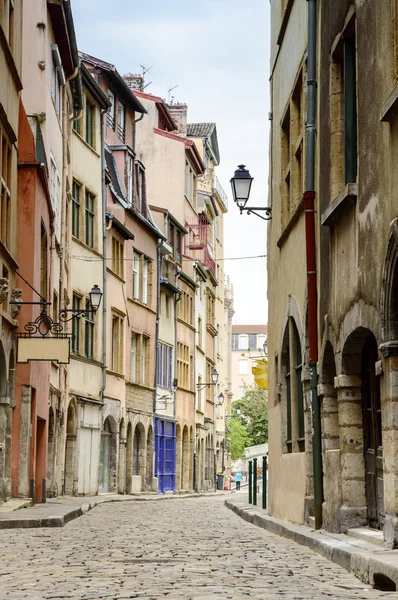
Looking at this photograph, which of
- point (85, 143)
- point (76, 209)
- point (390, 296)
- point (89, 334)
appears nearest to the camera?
point (390, 296)

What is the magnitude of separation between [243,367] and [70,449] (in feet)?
377

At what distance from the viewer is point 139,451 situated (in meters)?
42.1

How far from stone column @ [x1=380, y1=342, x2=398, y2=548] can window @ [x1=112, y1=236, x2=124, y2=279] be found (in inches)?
1099

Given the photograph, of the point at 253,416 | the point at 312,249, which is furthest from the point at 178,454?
the point at 253,416

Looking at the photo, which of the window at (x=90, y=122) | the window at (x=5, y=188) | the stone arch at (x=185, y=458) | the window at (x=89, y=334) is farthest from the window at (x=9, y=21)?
the stone arch at (x=185, y=458)

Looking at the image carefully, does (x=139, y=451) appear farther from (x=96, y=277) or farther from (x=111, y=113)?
(x=111, y=113)

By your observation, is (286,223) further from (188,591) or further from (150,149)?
(150,149)

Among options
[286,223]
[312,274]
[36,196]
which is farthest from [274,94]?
[312,274]

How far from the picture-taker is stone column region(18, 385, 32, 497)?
21.4m

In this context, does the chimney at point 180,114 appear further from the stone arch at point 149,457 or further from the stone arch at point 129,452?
the stone arch at point 129,452

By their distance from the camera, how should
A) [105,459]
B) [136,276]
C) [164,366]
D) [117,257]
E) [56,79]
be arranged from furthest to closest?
1. [164,366]
2. [136,276]
3. [117,257]
4. [105,459]
5. [56,79]

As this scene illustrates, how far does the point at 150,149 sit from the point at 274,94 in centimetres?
3144

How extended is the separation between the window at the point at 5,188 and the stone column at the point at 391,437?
414 inches

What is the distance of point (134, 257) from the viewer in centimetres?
4116
